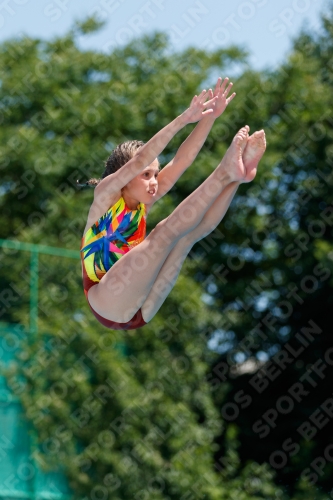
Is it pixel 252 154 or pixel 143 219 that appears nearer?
pixel 252 154

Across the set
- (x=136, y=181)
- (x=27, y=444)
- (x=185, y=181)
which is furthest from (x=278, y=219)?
(x=136, y=181)

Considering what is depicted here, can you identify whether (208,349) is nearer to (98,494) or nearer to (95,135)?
(98,494)

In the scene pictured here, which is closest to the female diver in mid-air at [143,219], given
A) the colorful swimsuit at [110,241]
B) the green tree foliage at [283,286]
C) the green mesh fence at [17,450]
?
the colorful swimsuit at [110,241]

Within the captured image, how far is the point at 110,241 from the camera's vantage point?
4.49m

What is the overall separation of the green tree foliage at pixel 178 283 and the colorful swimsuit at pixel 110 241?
14.5 feet

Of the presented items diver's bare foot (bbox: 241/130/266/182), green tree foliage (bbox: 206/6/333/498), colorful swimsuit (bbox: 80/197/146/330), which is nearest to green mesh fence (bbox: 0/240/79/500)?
green tree foliage (bbox: 206/6/333/498)

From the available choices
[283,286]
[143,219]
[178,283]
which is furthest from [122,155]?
[283,286]

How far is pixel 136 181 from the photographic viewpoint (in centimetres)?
438

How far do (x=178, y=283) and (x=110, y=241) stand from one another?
214 inches

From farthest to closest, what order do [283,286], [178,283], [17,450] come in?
[283,286] < [178,283] < [17,450]

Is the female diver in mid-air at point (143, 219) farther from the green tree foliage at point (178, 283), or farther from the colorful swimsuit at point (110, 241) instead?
the green tree foliage at point (178, 283)

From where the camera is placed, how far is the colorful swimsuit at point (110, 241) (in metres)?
4.44

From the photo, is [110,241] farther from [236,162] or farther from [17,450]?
[17,450]

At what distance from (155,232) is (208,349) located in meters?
6.79
